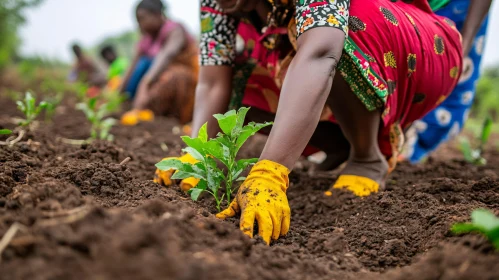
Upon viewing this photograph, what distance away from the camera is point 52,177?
4.28 feet

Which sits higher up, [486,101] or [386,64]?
[386,64]

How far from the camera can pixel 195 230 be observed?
91cm

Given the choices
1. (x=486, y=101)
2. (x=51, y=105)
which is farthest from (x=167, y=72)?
(x=486, y=101)

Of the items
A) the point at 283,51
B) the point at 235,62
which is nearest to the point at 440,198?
the point at 283,51

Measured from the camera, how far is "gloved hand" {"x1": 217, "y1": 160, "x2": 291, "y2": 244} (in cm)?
110

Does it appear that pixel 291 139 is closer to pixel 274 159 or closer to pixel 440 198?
pixel 274 159

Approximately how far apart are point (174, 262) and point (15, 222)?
1.23ft

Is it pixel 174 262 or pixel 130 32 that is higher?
pixel 174 262

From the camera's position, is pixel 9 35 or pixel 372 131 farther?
pixel 9 35

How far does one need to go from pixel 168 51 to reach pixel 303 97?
3577 mm

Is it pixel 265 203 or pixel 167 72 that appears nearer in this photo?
pixel 265 203

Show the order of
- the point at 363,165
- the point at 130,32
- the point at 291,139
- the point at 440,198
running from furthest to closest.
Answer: the point at 130,32 < the point at 363,165 < the point at 440,198 < the point at 291,139

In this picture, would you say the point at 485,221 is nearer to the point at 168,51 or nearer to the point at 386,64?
the point at 386,64

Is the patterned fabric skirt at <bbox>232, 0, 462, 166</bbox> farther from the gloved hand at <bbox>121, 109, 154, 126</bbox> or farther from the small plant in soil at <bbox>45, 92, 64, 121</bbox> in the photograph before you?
the gloved hand at <bbox>121, 109, 154, 126</bbox>
